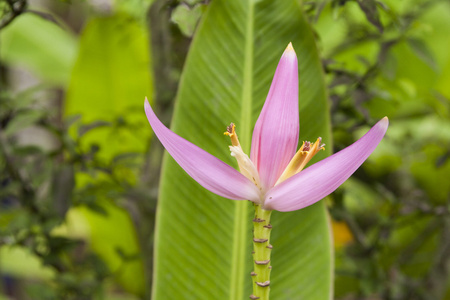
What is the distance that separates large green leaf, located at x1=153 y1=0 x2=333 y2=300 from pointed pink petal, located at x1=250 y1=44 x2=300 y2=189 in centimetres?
14

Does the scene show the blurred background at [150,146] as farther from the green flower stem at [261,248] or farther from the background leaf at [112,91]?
the green flower stem at [261,248]

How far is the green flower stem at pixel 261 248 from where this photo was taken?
0.34 metres

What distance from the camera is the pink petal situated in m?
0.32

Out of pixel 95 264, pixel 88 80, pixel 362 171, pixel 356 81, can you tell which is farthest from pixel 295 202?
pixel 362 171

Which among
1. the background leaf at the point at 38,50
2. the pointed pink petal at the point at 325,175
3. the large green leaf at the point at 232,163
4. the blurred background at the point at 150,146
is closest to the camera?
the pointed pink petal at the point at 325,175

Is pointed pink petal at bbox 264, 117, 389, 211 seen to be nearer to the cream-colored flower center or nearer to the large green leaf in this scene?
the cream-colored flower center

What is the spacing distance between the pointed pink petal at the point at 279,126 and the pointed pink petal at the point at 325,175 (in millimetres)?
16

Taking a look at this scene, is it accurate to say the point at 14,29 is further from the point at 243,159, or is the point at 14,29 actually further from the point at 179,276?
the point at 243,159

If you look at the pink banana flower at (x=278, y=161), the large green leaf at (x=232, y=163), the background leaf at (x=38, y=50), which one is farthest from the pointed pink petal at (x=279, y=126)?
the background leaf at (x=38, y=50)

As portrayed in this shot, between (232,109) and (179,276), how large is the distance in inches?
7.1

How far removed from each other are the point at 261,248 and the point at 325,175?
7 cm

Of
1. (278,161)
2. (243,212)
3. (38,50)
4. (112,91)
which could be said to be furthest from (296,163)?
(38,50)

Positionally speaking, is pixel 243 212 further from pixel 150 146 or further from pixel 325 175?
pixel 150 146


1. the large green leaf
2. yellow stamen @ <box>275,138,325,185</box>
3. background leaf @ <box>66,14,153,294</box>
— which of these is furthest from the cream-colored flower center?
background leaf @ <box>66,14,153,294</box>
